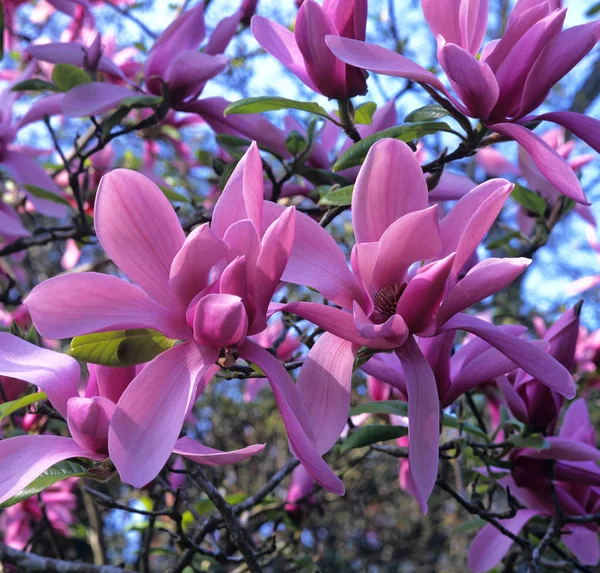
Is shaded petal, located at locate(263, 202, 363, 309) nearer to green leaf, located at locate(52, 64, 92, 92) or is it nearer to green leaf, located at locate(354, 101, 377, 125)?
green leaf, located at locate(354, 101, 377, 125)

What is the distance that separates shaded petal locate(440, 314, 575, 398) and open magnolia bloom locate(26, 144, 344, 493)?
0.63 feet

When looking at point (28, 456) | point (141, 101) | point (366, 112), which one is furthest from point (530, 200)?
point (28, 456)

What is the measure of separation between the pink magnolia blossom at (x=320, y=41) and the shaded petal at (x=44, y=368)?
1.64ft

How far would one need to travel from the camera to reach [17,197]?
230 centimetres

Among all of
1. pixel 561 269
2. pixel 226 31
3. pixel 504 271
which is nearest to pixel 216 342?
pixel 504 271

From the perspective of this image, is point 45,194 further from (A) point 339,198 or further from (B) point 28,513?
(B) point 28,513

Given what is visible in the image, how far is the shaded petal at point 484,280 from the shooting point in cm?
62

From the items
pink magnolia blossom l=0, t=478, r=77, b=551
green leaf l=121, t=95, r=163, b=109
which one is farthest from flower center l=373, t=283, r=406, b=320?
pink magnolia blossom l=0, t=478, r=77, b=551

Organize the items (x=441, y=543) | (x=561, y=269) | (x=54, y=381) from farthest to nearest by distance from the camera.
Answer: (x=561, y=269) → (x=441, y=543) → (x=54, y=381)

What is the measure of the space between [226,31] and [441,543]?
4289 mm

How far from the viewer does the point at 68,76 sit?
119cm

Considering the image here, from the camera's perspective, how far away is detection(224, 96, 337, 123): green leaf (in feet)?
3.20

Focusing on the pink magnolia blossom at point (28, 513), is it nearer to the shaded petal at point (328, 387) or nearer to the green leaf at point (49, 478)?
the green leaf at point (49, 478)

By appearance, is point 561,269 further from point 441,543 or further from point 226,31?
point 226,31
